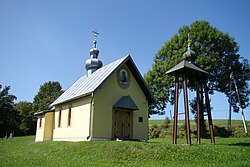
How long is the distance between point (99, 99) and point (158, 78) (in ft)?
48.5

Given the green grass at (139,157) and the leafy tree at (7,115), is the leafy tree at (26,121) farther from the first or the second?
the green grass at (139,157)

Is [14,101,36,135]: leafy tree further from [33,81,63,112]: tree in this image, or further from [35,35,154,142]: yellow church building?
[35,35,154,142]: yellow church building

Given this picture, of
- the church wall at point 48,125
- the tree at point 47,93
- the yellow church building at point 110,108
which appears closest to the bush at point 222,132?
the yellow church building at point 110,108

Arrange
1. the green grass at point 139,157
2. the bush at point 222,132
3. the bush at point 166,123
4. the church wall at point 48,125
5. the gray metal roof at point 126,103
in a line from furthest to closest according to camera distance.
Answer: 1. the bush at point 166,123
2. the bush at point 222,132
3. the church wall at point 48,125
4. the gray metal roof at point 126,103
5. the green grass at point 139,157

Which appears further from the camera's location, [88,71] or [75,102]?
[88,71]

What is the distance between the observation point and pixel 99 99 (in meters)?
18.7

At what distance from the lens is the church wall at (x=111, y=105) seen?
18.4 m

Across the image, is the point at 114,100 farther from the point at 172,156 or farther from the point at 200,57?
the point at 200,57

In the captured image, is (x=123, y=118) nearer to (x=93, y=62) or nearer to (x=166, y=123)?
(x=93, y=62)

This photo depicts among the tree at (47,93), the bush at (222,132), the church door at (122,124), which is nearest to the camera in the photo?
the church door at (122,124)

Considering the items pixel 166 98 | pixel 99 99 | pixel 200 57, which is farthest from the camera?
pixel 166 98

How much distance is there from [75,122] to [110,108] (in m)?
3.27

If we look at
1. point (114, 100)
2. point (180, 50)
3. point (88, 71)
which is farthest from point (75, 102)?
point (180, 50)

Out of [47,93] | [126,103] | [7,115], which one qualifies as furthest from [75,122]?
[47,93]
